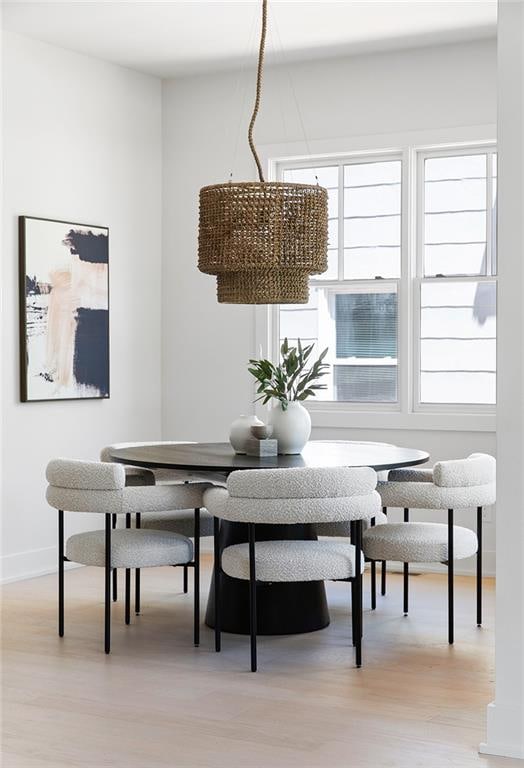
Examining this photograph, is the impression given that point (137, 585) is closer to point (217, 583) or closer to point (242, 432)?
point (217, 583)

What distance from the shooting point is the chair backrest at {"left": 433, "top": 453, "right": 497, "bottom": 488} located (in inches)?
192

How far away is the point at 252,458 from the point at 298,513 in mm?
735

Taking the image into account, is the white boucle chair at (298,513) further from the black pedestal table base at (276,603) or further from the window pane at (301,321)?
the window pane at (301,321)

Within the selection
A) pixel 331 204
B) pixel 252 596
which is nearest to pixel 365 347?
pixel 331 204

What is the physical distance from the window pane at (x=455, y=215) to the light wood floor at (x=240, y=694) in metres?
2.04

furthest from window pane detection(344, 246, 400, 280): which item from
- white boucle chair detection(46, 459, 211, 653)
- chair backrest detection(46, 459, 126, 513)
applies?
chair backrest detection(46, 459, 126, 513)

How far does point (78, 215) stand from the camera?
6.73m

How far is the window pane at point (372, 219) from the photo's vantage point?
22.1 ft

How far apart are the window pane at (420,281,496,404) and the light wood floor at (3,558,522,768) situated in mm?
1415

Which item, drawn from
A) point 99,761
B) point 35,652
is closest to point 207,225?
point 35,652

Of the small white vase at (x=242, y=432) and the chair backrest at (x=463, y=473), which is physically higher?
the small white vase at (x=242, y=432)

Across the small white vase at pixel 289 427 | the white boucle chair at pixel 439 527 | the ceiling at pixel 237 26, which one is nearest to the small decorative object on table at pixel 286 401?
the small white vase at pixel 289 427

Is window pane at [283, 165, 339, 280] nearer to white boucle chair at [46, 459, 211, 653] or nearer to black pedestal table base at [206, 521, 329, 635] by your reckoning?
black pedestal table base at [206, 521, 329, 635]

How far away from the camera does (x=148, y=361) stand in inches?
290
